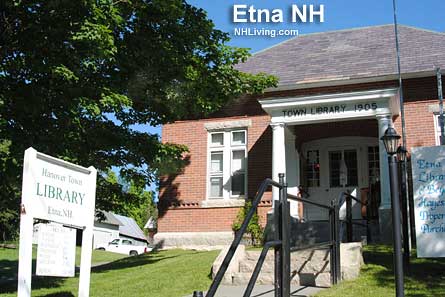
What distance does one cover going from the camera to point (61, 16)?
9.34 meters

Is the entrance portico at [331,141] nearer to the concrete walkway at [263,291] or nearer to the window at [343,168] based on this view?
the window at [343,168]

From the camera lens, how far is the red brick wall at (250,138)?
1495 cm

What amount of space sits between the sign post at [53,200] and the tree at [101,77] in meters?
4.02

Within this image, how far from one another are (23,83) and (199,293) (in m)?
7.71

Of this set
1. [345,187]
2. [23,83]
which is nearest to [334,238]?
[23,83]

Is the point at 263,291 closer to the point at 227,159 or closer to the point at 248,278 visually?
the point at 248,278

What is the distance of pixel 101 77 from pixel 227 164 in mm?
6938

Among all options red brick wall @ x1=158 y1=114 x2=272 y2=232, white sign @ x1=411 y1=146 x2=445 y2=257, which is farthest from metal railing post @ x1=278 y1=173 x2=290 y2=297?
red brick wall @ x1=158 y1=114 x2=272 y2=232

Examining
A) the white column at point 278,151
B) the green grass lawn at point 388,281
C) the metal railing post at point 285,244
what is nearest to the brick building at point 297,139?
the white column at point 278,151

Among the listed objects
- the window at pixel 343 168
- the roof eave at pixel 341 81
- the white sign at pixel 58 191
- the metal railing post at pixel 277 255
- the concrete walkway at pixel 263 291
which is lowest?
the concrete walkway at pixel 263 291

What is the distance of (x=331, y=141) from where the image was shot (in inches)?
654

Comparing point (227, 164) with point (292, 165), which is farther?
point (227, 164)

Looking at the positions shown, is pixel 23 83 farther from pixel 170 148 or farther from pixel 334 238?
pixel 334 238

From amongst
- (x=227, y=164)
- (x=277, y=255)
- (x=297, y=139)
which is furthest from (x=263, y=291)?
(x=297, y=139)
